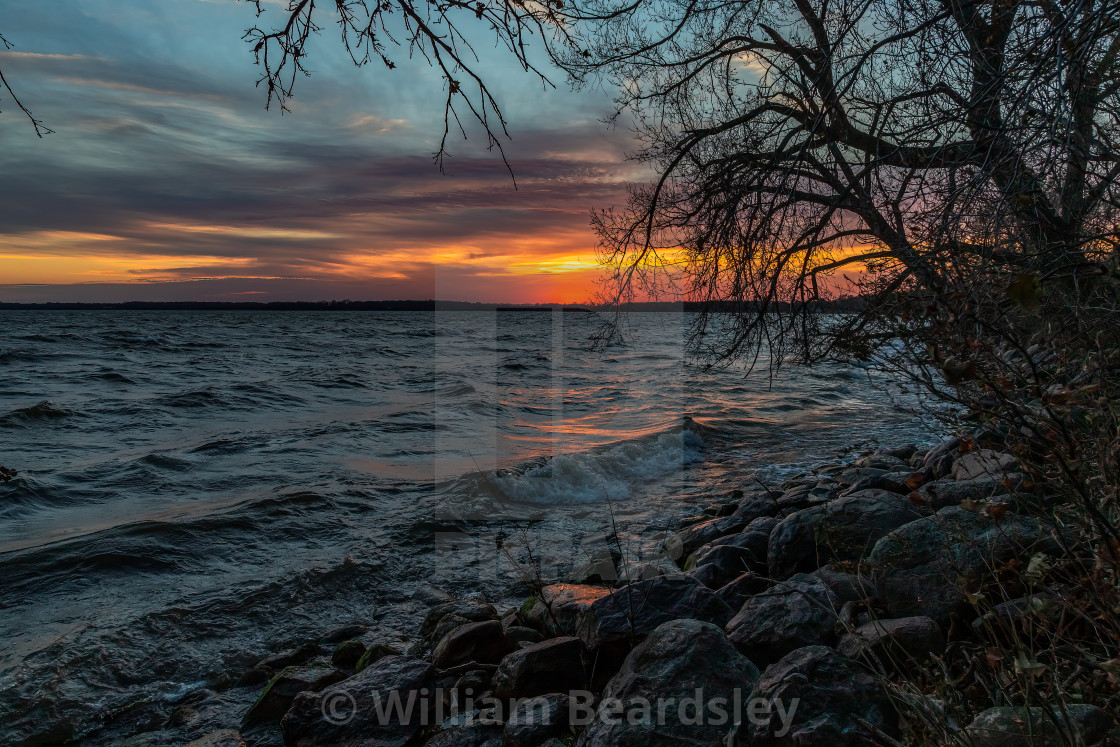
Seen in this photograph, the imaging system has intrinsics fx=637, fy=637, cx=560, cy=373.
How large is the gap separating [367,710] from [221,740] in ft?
3.13

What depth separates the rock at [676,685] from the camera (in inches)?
110

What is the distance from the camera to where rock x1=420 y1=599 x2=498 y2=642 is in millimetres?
5039

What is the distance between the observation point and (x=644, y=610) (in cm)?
392

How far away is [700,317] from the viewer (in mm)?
8164

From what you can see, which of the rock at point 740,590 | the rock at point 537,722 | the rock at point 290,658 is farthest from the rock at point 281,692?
the rock at point 740,590

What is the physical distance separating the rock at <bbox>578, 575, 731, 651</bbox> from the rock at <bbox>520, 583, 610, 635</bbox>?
0.22 metres

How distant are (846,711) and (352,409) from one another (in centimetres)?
1574

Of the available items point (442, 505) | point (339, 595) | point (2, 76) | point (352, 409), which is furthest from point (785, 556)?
point (352, 409)

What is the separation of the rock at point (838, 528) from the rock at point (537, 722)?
2170 mm

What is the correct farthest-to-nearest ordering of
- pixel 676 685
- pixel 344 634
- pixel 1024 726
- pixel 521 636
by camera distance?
pixel 344 634, pixel 521 636, pixel 676 685, pixel 1024 726

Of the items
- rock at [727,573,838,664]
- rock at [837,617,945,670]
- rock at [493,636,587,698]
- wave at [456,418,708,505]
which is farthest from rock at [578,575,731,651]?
wave at [456,418,708,505]

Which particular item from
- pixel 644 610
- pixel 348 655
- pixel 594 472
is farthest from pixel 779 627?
pixel 594 472

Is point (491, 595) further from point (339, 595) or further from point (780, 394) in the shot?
point (780, 394)

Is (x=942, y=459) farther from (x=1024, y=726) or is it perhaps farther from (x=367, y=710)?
(x=367, y=710)
